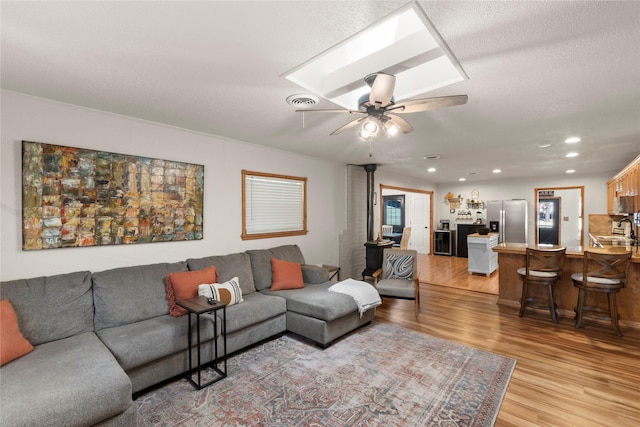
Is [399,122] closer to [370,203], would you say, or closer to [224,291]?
[224,291]

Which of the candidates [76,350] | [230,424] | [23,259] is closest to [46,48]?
[23,259]

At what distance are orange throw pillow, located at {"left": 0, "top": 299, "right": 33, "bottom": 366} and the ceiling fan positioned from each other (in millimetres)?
2544

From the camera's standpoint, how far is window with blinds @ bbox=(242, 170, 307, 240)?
13.4ft

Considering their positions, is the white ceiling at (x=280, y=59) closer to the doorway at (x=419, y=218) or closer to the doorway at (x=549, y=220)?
the doorway at (x=549, y=220)

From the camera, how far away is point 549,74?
2.00 metres

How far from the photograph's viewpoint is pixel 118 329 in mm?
2424

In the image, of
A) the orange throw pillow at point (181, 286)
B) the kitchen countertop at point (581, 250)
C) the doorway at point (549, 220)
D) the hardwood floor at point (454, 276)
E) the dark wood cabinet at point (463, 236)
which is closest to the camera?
the orange throw pillow at point (181, 286)

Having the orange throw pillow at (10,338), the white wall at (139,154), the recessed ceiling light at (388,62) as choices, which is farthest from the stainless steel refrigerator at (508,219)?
the orange throw pillow at (10,338)

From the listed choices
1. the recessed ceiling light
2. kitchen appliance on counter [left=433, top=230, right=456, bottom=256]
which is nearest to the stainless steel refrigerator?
kitchen appliance on counter [left=433, top=230, right=456, bottom=256]

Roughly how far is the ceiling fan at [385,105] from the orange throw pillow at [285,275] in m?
2.24

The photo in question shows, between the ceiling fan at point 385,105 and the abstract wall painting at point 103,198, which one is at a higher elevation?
the ceiling fan at point 385,105

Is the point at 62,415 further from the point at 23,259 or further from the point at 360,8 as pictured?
the point at 360,8

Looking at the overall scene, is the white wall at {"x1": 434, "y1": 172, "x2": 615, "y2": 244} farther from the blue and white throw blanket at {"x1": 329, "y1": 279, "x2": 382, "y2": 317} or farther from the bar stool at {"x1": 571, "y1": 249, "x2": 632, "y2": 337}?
the blue and white throw blanket at {"x1": 329, "y1": 279, "x2": 382, "y2": 317}

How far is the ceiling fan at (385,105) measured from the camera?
1731 mm
